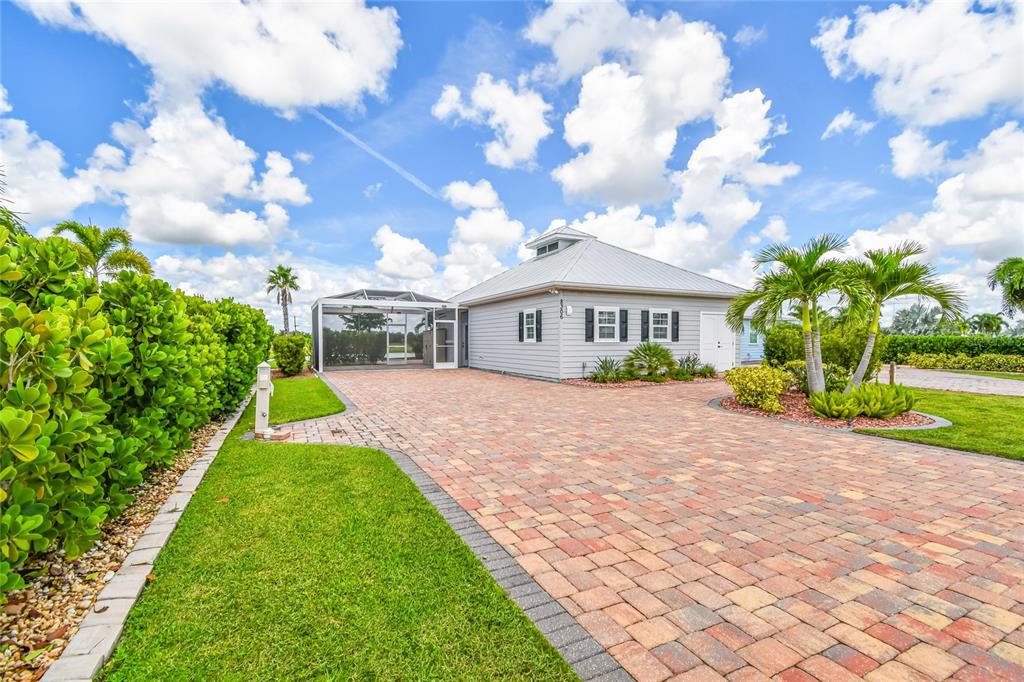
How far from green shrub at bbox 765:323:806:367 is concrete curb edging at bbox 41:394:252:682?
37.1ft

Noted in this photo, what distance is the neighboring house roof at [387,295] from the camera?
19013mm

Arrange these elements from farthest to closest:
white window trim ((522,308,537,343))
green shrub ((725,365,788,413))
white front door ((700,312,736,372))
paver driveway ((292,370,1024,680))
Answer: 1. white front door ((700,312,736,372))
2. white window trim ((522,308,537,343))
3. green shrub ((725,365,788,413))
4. paver driveway ((292,370,1024,680))

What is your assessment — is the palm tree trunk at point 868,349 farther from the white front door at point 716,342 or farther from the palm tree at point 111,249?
the palm tree at point 111,249

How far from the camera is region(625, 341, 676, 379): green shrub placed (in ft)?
44.0

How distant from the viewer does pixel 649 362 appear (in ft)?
43.9

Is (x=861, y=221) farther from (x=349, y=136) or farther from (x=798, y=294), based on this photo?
(x=349, y=136)

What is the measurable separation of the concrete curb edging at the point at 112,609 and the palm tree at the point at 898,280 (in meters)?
9.55

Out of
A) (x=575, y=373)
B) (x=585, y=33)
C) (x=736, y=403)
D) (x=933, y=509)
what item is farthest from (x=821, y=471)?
(x=585, y=33)

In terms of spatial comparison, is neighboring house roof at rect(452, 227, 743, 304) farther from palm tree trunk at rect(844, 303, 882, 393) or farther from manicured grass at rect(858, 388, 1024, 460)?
manicured grass at rect(858, 388, 1024, 460)

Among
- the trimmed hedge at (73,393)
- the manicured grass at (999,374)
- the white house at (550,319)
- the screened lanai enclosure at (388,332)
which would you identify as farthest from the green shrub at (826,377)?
the screened lanai enclosure at (388,332)

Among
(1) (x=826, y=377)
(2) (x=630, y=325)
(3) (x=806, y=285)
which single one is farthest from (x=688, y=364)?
(3) (x=806, y=285)

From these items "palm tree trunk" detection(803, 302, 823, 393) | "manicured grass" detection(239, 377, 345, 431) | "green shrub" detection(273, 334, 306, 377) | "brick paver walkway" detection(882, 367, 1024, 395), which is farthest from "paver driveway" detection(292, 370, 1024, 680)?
"green shrub" detection(273, 334, 306, 377)

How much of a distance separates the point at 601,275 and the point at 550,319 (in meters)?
2.14

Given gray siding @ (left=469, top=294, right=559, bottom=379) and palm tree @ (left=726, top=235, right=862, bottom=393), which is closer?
palm tree @ (left=726, top=235, right=862, bottom=393)
